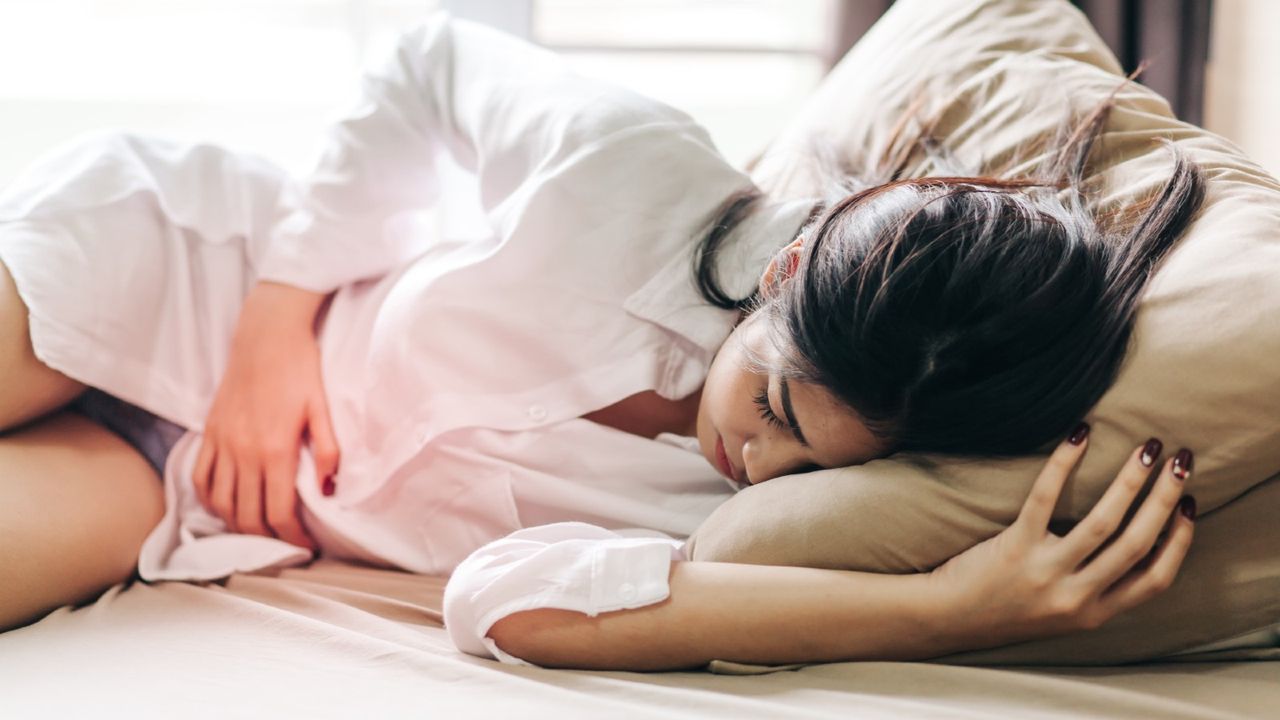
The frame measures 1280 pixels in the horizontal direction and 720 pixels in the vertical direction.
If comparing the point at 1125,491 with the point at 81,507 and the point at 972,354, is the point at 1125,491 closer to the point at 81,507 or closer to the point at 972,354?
the point at 972,354

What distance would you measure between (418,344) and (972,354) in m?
0.57

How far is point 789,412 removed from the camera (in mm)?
818

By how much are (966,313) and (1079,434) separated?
117mm

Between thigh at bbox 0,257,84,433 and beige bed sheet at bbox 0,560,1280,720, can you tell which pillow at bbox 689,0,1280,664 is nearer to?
beige bed sheet at bbox 0,560,1280,720

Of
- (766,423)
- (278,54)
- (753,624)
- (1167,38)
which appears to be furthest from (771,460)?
(278,54)

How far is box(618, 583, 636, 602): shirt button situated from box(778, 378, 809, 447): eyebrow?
0.19 m

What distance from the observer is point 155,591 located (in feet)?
3.27

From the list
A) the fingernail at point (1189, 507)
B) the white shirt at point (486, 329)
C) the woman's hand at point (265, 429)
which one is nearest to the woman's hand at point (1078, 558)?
the fingernail at point (1189, 507)

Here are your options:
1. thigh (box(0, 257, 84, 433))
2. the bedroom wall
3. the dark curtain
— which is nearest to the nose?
thigh (box(0, 257, 84, 433))

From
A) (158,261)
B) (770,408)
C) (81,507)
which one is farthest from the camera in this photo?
(158,261)

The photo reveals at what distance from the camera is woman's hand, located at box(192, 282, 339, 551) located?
109 centimetres

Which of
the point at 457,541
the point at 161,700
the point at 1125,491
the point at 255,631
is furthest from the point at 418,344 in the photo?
the point at 1125,491

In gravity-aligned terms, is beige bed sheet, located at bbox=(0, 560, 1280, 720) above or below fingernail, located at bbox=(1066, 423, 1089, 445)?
below

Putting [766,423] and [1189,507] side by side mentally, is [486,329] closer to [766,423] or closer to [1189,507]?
[766,423]
